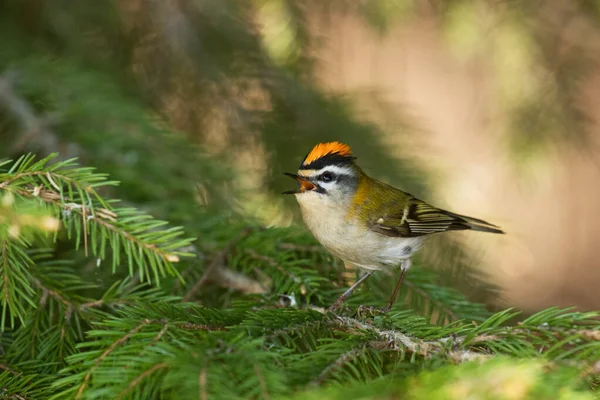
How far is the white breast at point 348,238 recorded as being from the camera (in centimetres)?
211

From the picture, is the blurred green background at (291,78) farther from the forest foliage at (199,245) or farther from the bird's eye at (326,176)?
the bird's eye at (326,176)

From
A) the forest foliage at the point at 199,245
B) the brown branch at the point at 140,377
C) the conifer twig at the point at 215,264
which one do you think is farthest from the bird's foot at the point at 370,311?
the brown branch at the point at 140,377

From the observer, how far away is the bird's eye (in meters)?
2.32

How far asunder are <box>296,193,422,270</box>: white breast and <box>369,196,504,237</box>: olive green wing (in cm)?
5

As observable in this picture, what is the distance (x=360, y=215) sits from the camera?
2357mm

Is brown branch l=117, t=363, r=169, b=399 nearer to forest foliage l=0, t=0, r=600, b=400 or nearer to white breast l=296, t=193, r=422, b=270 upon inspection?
forest foliage l=0, t=0, r=600, b=400

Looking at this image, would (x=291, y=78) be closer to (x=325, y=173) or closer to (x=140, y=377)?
(x=325, y=173)

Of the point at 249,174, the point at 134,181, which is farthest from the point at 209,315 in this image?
the point at 249,174

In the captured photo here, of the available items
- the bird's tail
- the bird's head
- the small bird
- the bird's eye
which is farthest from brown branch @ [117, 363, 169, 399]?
the bird's tail

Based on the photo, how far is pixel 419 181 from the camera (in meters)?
2.78

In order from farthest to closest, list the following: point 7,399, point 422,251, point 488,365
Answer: point 422,251 < point 7,399 < point 488,365

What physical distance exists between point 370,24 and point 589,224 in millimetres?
4156

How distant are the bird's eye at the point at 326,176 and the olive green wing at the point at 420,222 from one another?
23cm

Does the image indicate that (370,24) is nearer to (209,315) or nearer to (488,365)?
(209,315)
